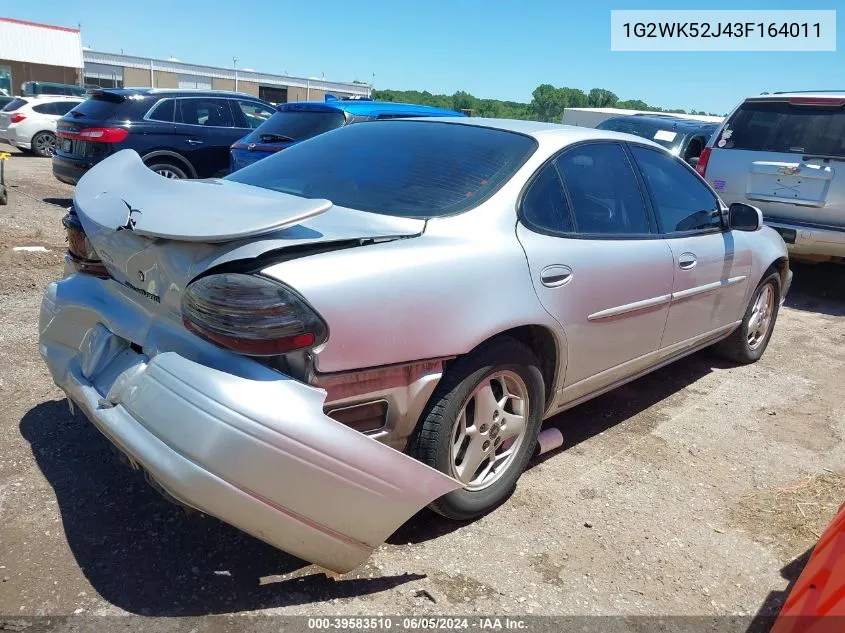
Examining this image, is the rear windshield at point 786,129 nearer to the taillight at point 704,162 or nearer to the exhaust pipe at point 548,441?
the taillight at point 704,162

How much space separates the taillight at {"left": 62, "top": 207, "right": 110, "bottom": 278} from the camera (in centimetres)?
276

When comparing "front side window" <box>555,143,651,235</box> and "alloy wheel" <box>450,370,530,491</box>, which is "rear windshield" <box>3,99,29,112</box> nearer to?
"front side window" <box>555,143,651,235</box>

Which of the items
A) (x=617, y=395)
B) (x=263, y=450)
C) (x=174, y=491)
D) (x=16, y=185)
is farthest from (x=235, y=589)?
(x=16, y=185)

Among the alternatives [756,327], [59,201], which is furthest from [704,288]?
[59,201]

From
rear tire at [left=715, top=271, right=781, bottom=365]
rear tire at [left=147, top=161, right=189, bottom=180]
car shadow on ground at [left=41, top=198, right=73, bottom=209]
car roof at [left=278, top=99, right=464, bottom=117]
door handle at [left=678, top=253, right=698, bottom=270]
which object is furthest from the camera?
car shadow on ground at [left=41, top=198, right=73, bottom=209]

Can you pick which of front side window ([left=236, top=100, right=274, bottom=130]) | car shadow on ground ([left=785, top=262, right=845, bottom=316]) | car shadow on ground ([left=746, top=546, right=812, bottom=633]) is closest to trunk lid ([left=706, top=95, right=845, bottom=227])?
car shadow on ground ([left=785, top=262, right=845, bottom=316])

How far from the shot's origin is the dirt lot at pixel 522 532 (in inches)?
92.2

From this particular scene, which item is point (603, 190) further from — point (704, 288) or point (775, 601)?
point (775, 601)

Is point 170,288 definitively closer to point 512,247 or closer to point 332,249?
point 332,249

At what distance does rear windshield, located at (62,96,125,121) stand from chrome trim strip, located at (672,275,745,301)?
7.64m

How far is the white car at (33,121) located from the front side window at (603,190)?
15.8 meters

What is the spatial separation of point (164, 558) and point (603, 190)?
249cm

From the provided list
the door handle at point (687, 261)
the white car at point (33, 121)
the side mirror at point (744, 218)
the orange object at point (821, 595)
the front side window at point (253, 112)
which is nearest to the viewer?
the orange object at point (821, 595)

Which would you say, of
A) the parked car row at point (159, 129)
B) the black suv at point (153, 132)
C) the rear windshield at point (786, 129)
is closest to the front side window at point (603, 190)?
the rear windshield at point (786, 129)
